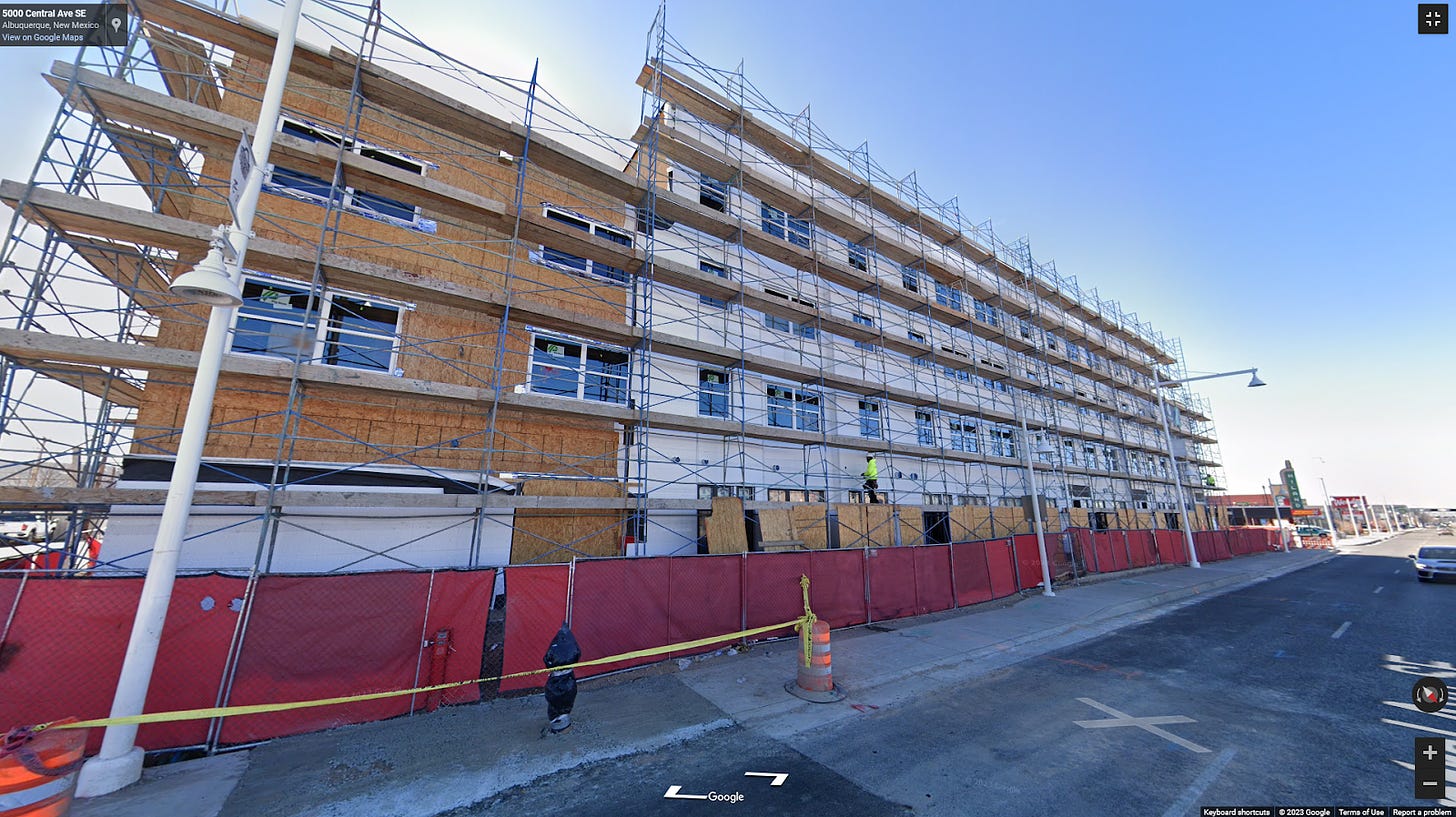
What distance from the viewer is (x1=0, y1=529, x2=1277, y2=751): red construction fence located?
16.3ft

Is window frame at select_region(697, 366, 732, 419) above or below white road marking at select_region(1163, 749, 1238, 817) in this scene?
above

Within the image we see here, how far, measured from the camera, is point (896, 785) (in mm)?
4461

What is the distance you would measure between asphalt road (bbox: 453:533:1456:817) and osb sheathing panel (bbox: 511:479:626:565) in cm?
580

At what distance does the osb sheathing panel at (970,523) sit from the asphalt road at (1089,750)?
6.92 metres

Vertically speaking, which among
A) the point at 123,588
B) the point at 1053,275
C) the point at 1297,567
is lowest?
the point at 1297,567

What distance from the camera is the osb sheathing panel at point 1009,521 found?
17.0m

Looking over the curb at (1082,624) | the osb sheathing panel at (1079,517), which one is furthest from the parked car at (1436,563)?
the osb sheathing panel at (1079,517)

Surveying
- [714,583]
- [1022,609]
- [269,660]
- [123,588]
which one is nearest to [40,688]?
[123,588]

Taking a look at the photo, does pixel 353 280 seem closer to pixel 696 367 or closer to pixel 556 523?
pixel 556 523

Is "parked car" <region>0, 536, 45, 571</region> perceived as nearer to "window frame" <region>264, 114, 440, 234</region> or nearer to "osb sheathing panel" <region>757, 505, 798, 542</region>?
"window frame" <region>264, 114, 440, 234</region>

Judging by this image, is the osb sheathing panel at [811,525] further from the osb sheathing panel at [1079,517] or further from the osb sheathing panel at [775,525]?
the osb sheathing panel at [1079,517]

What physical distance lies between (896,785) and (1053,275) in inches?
1191

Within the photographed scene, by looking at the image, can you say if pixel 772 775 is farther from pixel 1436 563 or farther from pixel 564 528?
pixel 1436 563

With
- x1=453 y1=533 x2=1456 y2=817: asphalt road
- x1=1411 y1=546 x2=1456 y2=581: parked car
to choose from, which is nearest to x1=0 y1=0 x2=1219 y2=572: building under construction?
x1=453 y1=533 x2=1456 y2=817: asphalt road
